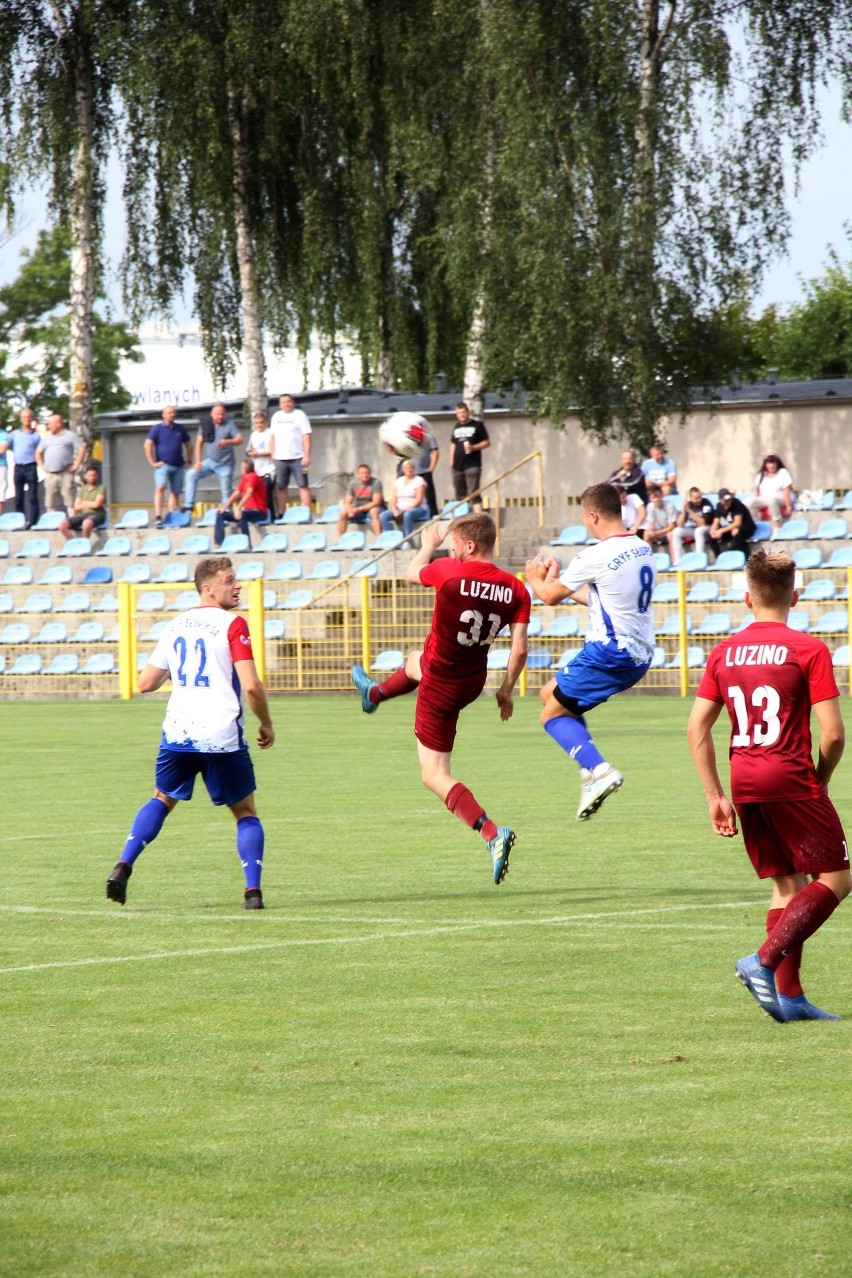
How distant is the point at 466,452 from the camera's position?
95.8 feet

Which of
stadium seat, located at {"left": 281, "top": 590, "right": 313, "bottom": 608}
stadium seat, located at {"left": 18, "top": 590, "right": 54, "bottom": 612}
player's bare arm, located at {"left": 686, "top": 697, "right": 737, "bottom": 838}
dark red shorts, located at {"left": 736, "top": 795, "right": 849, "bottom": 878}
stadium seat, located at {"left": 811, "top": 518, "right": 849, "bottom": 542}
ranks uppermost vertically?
player's bare arm, located at {"left": 686, "top": 697, "right": 737, "bottom": 838}

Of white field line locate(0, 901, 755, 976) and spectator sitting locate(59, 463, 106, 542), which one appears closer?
white field line locate(0, 901, 755, 976)

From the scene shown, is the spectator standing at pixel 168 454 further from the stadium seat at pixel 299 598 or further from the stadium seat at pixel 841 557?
the stadium seat at pixel 841 557

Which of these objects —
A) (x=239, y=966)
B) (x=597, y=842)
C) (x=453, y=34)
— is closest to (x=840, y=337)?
(x=453, y=34)

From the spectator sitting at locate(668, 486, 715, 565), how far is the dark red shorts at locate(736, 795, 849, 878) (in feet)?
68.6

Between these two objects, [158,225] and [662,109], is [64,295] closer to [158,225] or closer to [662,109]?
[158,225]

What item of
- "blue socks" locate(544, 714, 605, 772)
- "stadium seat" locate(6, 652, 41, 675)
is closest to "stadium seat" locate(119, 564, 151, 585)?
"stadium seat" locate(6, 652, 41, 675)

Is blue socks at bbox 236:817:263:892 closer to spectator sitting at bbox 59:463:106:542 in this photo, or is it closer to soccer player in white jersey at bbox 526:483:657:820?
soccer player in white jersey at bbox 526:483:657:820

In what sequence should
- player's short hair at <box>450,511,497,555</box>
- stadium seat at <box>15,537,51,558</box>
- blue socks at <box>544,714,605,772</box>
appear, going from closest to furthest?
1. player's short hair at <box>450,511,497,555</box>
2. blue socks at <box>544,714,605,772</box>
3. stadium seat at <box>15,537,51,558</box>

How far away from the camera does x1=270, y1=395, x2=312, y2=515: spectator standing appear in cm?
2998

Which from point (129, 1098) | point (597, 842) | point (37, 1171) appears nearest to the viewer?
point (37, 1171)

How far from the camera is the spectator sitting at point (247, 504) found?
30.6m

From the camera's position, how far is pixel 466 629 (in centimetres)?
996

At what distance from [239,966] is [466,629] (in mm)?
2796
